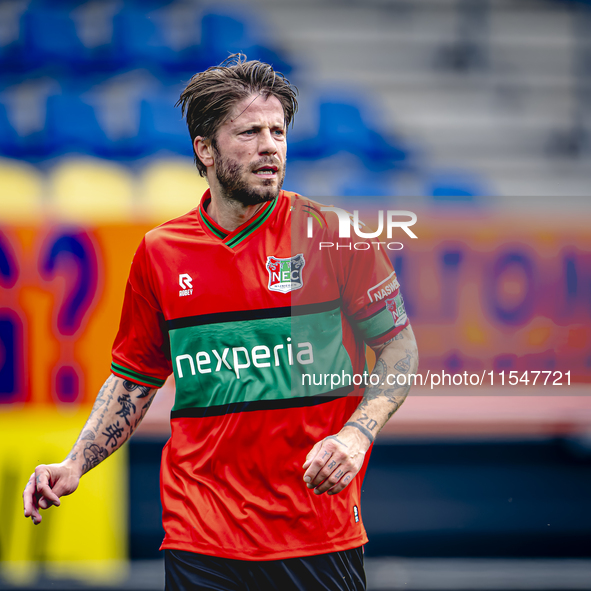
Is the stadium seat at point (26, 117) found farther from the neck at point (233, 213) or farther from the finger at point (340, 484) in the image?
the finger at point (340, 484)

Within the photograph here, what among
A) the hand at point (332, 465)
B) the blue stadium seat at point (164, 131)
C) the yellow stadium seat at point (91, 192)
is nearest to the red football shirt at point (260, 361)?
the hand at point (332, 465)

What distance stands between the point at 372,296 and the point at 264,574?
2.47ft

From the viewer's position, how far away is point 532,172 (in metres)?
4.45

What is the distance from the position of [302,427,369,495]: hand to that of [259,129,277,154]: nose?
755 millimetres

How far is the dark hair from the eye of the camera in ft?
5.98

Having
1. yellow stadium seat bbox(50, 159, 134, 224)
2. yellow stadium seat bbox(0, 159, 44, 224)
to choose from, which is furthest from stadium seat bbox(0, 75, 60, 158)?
yellow stadium seat bbox(50, 159, 134, 224)

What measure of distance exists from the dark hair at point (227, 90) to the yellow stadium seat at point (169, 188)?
6.76ft

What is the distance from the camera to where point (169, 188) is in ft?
13.4

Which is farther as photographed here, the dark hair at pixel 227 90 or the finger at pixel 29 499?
the dark hair at pixel 227 90

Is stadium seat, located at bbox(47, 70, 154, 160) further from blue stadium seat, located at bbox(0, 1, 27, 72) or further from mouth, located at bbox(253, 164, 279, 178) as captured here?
mouth, located at bbox(253, 164, 279, 178)

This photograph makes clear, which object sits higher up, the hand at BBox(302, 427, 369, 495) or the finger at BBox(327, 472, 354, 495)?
the hand at BBox(302, 427, 369, 495)

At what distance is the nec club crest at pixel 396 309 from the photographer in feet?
5.91

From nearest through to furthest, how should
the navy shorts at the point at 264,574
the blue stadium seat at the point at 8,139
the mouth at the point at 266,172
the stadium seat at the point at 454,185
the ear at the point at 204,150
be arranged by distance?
the navy shorts at the point at 264,574, the mouth at the point at 266,172, the ear at the point at 204,150, the blue stadium seat at the point at 8,139, the stadium seat at the point at 454,185

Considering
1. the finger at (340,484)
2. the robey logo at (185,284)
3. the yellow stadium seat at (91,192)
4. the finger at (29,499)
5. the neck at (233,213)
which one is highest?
the yellow stadium seat at (91,192)
